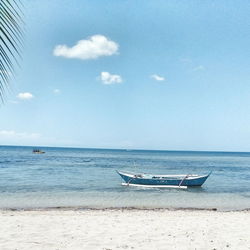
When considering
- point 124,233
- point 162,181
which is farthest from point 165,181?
point 124,233

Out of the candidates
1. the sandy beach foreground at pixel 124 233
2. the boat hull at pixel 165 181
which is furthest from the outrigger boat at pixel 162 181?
the sandy beach foreground at pixel 124 233

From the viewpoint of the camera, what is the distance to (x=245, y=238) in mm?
10320

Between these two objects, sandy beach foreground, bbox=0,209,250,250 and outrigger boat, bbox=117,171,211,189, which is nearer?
sandy beach foreground, bbox=0,209,250,250

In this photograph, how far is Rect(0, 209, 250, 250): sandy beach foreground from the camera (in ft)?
30.9

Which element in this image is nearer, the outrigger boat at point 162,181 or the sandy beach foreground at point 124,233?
the sandy beach foreground at point 124,233

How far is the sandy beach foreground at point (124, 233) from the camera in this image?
9.43 meters

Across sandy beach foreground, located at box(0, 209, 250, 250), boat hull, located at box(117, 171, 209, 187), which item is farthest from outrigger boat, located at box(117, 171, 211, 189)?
sandy beach foreground, located at box(0, 209, 250, 250)

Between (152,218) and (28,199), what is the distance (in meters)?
10.7

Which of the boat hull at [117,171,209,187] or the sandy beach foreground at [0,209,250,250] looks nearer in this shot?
the sandy beach foreground at [0,209,250,250]

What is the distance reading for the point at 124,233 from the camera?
10.9 metres

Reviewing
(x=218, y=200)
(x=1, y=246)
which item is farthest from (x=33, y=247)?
(x=218, y=200)

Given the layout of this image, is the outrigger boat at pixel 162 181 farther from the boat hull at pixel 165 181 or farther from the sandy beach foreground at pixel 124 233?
the sandy beach foreground at pixel 124 233

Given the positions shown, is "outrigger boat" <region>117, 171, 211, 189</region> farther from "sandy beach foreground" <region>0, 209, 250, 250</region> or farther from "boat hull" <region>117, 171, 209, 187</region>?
"sandy beach foreground" <region>0, 209, 250, 250</region>

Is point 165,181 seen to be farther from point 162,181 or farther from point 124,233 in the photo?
point 124,233
